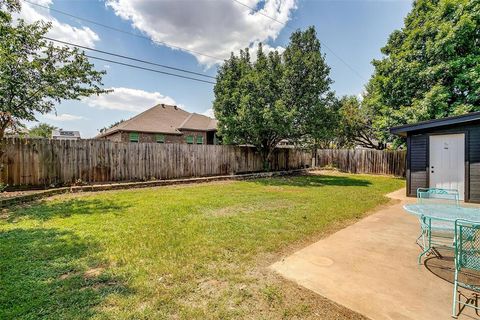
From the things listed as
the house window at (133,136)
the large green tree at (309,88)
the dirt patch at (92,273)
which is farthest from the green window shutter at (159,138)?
the dirt patch at (92,273)

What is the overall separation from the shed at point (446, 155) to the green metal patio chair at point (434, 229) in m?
4.56

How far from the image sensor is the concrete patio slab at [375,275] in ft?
8.20

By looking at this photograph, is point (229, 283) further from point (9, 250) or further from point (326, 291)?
point (9, 250)

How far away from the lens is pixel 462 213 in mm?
3662

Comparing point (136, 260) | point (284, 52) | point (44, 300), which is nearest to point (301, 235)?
point (136, 260)

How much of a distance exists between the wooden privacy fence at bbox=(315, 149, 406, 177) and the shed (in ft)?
28.9

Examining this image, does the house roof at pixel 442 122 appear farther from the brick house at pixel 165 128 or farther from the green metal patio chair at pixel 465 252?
the brick house at pixel 165 128

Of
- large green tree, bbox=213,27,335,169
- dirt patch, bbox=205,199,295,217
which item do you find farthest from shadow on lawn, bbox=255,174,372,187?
dirt patch, bbox=205,199,295,217

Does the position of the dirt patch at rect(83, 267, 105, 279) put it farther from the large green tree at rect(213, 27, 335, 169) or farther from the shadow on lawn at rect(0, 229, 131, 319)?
the large green tree at rect(213, 27, 335, 169)

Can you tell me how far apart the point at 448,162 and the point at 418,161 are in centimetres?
88

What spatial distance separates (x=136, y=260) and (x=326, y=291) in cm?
267

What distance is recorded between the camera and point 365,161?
18531 millimetres

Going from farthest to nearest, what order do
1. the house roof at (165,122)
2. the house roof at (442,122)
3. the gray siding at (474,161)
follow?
the house roof at (165,122) < the gray siding at (474,161) < the house roof at (442,122)

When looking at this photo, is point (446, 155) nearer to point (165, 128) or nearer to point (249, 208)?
point (249, 208)
